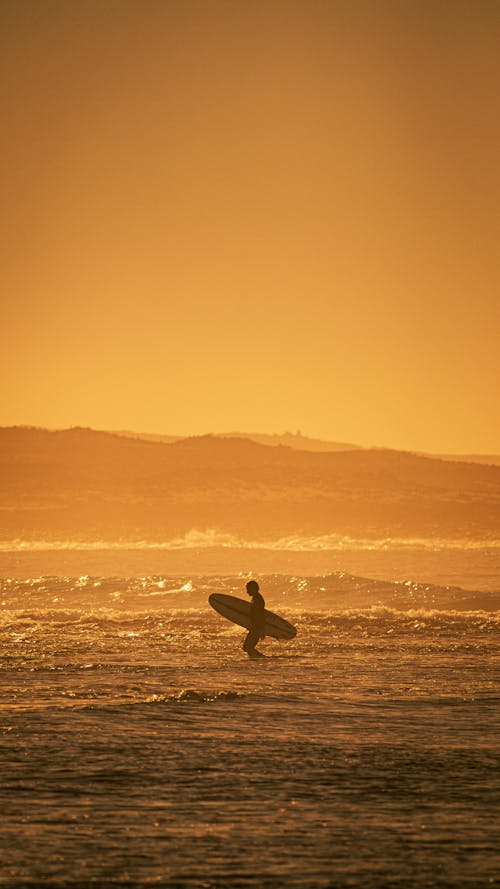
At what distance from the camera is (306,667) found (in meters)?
18.7

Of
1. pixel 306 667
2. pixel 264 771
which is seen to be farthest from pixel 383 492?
pixel 264 771

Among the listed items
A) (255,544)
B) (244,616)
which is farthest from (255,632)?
(255,544)

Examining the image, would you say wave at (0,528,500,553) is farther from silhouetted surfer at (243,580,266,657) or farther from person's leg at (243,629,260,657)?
person's leg at (243,629,260,657)

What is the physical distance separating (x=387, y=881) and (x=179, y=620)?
19.4 meters

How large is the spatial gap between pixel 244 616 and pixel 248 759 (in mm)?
12958

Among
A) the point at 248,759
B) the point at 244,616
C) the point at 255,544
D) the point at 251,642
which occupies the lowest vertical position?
the point at 248,759

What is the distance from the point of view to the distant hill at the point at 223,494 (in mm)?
84750

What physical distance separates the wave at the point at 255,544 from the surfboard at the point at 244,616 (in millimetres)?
37492

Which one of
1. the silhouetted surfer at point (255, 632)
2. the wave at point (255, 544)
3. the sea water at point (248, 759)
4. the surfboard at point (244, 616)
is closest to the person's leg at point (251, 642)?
the silhouetted surfer at point (255, 632)

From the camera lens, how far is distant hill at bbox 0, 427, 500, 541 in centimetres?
8475

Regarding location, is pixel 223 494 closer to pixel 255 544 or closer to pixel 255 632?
pixel 255 544

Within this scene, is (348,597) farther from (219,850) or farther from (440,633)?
(219,850)

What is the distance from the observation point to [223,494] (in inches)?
3984

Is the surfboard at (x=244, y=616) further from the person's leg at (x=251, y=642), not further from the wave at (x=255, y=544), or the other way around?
the wave at (x=255, y=544)
